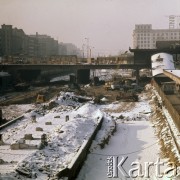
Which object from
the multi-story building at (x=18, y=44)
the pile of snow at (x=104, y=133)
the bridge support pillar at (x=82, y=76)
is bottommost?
the pile of snow at (x=104, y=133)

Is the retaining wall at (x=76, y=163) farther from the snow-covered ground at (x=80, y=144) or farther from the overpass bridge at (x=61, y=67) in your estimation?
the overpass bridge at (x=61, y=67)

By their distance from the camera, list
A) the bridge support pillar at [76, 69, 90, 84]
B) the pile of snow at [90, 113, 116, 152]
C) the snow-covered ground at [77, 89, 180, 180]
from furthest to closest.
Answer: the bridge support pillar at [76, 69, 90, 84] < the pile of snow at [90, 113, 116, 152] < the snow-covered ground at [77, 89, 180, 180]

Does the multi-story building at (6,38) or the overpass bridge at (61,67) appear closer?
the overpass bridge at (61,67)

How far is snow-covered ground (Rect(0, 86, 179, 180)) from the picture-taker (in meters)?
16.0

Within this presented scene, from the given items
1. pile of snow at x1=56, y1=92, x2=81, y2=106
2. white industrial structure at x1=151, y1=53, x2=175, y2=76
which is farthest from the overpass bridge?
pile of snow at x1=56, y1=92, x2=81, y2=106

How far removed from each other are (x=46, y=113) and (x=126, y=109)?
26.5ft

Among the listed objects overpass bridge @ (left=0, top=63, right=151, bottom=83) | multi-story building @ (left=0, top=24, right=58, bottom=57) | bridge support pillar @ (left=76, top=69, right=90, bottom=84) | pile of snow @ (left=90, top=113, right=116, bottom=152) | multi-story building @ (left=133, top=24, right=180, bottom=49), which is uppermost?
multi-story building @ (left=133, top=24, right=180, bottom=49)

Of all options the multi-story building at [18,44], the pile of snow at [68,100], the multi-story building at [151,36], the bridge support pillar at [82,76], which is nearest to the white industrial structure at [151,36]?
the multi-story building at [151,36]

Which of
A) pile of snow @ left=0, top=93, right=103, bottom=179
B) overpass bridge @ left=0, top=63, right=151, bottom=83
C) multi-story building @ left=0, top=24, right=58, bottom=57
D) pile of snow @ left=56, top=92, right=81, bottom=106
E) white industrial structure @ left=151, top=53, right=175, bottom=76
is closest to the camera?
pile of snow @ left=0, top=93, right=103, bottom=179

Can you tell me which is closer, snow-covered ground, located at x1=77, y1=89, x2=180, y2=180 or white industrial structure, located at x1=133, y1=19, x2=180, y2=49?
snow-covered ground, located at x1=77, y1=89, x2=180, y2=180

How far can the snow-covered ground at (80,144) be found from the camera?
16047 millimetres

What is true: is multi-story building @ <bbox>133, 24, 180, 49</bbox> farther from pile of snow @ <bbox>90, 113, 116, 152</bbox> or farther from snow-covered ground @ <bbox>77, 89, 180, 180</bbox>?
pile of snow @ <bbox>90, 113, 116, 152</bbox>

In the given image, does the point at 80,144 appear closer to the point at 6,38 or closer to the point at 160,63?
the point at 160,63

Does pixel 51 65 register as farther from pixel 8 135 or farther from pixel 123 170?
pixel 123 170
